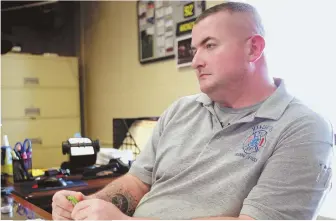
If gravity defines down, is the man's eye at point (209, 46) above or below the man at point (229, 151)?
above

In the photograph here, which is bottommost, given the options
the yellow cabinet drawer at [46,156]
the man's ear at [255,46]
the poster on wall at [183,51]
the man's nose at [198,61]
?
the yellow cabinet drawer at [46,156]

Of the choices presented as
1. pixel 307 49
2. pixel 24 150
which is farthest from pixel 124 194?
pixel 307 49

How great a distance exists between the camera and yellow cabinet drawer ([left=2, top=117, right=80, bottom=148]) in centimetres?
304

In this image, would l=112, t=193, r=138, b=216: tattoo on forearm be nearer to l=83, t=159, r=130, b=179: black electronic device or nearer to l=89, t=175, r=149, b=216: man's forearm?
l=89, t=175, r=149, b=216: man's forearm

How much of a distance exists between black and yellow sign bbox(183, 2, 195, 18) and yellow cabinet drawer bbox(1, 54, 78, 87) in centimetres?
146

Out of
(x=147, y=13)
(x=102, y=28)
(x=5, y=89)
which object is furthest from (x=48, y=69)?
(x=147, y=13)

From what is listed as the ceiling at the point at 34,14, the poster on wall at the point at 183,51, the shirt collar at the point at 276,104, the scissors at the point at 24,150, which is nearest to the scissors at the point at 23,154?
the scissors at the point at 24,150

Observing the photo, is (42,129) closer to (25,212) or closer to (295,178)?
(25,212)

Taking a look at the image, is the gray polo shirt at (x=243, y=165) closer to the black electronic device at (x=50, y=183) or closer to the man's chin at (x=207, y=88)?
the man's chin at (x=207, y=88)

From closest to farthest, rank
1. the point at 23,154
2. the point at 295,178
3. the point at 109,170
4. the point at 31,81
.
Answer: the point at 295,178, the point at 23,154, the point at 109,170, the point at 31,81

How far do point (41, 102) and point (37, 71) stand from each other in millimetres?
266

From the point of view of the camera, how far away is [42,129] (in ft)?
10.4

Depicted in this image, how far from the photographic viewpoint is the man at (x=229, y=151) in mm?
889

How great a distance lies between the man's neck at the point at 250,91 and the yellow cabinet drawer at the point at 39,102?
237 centimetres
